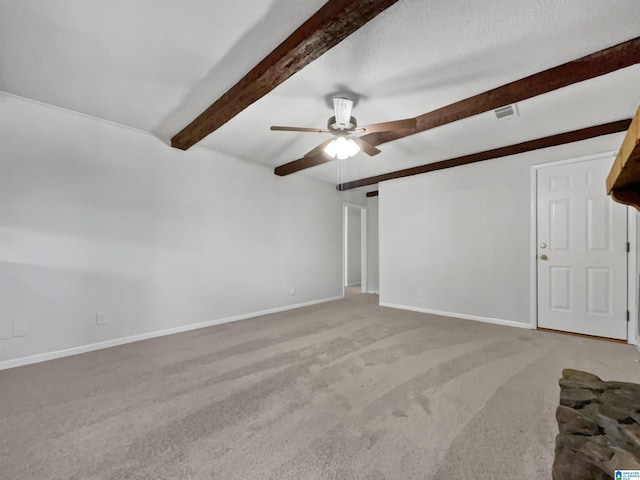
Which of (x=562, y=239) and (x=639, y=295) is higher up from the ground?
(x=562, y=239)

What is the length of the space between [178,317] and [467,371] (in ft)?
10.4

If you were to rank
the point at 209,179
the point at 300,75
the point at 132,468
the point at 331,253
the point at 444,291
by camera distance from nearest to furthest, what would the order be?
1. the point at 132,468
2. the point at 300,75
3. the point at 209,179
4. the point at 444,291
5. the point at 331,253

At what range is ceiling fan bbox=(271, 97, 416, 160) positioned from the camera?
2.43 meters

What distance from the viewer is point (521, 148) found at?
3.50 meters

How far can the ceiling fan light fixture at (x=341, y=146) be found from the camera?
8.75 feet

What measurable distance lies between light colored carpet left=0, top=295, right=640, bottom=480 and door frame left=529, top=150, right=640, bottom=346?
13.3 inches

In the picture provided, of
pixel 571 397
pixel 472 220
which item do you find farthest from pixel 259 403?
pixel 472 220

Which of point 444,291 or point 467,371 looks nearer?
point 467,371

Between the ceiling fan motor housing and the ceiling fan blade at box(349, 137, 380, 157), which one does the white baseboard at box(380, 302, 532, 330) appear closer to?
the ceiling fan blade at box(349, 137, 380, 157)

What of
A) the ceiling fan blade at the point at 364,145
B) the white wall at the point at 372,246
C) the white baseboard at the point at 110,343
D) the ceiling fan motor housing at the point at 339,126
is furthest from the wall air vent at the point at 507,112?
the white baseboard at the point at 110,343

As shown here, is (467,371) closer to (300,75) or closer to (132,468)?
(132,468)

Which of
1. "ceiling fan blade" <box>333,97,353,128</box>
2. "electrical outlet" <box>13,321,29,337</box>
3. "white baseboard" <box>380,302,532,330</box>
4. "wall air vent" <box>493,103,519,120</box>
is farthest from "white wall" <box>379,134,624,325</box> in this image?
"electrical outlet" <box>13,321,29,337</box>

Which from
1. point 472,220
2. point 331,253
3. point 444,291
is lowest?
point 444,291

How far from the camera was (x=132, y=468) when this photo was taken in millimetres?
1333
